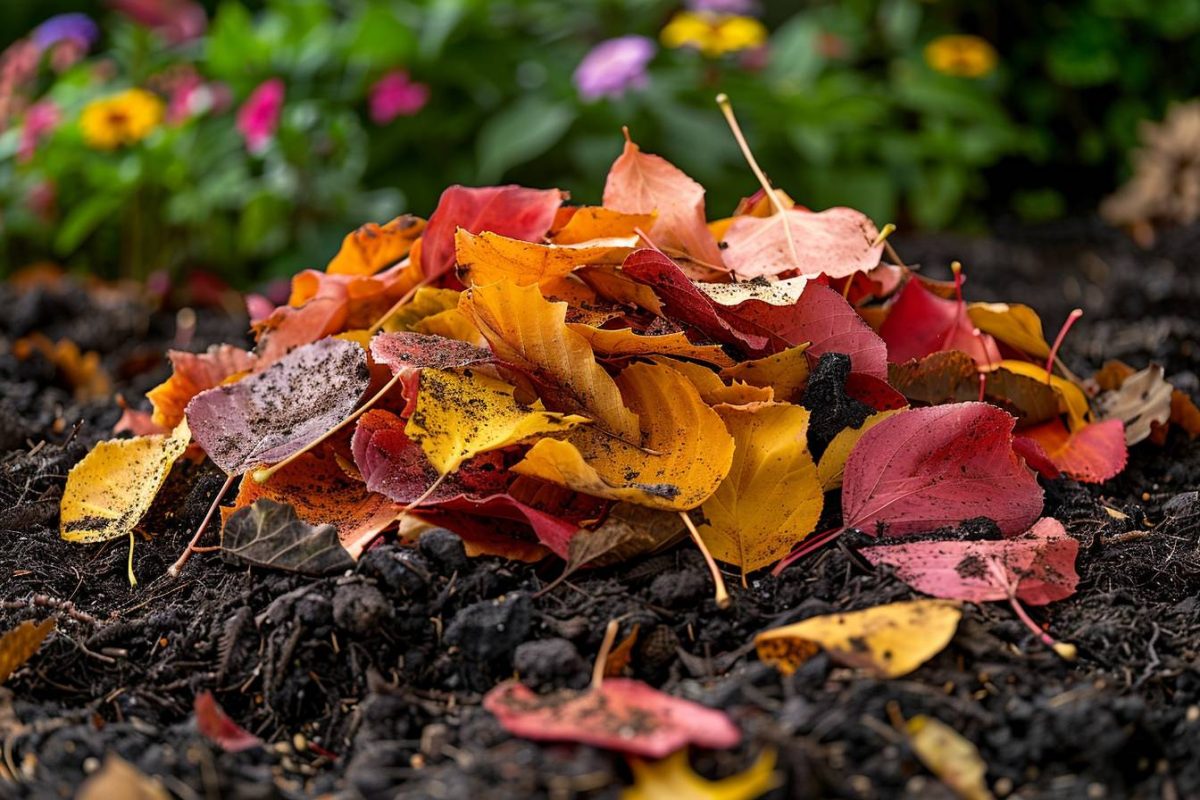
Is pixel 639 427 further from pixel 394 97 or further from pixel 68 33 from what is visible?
pixel 68 33

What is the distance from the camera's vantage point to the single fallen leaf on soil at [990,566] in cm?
84

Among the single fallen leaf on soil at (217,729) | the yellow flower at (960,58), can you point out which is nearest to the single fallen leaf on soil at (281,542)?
the single fallen leaf on soil at (217,729)

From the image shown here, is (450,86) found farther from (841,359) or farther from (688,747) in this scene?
(688,747)

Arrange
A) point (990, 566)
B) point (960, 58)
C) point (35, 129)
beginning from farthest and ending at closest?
point (960, 58) → point (35, 129) → point (990, 566)

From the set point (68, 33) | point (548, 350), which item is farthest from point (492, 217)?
point (68, 33)

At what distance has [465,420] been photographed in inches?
36.1

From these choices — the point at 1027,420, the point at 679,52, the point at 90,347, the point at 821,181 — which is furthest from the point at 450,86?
the point at 1027,420

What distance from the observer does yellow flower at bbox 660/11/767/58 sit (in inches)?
116

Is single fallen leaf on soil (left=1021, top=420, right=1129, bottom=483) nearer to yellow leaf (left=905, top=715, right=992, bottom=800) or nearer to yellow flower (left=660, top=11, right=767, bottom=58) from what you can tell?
yellow leaf (left=905, top=715, right=992, bottom=800)

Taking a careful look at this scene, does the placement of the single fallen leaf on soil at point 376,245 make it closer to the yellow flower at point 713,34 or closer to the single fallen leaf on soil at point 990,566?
the single fallen leaf on soil at point 990,566

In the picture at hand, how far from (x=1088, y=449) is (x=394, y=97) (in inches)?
73.8

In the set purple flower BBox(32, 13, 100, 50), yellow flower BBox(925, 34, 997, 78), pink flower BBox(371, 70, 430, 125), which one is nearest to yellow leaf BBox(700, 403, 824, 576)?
pink flower BBox(371, 70, 430, 125)

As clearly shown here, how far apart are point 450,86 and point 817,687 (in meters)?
2.34

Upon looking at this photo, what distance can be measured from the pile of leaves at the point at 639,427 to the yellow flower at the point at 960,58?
2443mm
